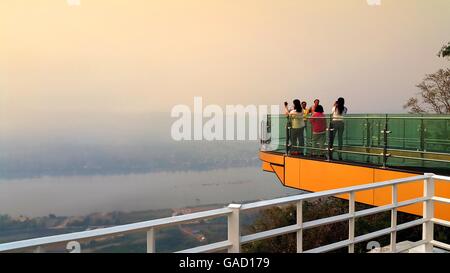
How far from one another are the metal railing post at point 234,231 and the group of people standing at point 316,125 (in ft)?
27.0

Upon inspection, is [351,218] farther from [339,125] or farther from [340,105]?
[340,105]

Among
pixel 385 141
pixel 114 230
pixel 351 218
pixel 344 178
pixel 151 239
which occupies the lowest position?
pixel 344 178

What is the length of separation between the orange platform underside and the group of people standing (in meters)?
0.45

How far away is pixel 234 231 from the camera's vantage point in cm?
360

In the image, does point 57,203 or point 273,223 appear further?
point 57,203

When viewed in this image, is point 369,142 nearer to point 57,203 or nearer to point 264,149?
point 264,149

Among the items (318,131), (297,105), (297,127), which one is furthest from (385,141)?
(297,105)

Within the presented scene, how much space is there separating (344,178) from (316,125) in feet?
5.85

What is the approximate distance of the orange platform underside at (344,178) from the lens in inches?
327

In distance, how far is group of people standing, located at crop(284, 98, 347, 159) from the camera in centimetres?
1138
